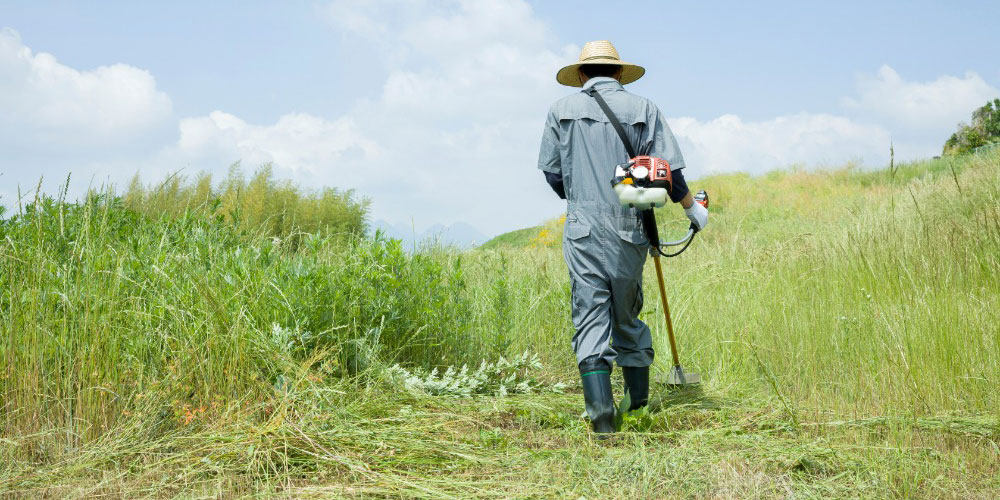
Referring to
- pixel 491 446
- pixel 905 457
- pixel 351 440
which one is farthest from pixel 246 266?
pixel 905 457

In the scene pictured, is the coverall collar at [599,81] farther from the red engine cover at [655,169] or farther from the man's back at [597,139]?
the red engine cover at [655,169]

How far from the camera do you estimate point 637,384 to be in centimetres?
435

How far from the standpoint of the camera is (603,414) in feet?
13.0

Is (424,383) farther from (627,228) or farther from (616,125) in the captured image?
(616,125)

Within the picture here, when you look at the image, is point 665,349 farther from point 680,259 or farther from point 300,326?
point 680,259

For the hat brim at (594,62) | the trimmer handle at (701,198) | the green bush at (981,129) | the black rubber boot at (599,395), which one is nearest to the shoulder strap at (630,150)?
the hat brim at (594,62)

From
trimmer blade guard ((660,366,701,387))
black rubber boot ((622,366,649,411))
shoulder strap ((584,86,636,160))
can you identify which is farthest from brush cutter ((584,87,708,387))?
trimmer blade guard ((660,366,701,387))

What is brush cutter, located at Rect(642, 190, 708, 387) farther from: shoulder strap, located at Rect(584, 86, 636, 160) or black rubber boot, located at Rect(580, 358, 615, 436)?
black rubber boot, located at Rect(580, 358, 615, 436)

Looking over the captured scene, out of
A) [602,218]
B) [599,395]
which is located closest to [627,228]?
[602,218]

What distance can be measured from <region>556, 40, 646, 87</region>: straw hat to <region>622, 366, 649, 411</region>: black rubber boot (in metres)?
1.72

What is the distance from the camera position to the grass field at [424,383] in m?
3.23

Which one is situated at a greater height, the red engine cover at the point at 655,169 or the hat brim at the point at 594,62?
the hat brim at the point at 594,62

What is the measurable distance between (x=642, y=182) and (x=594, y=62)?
2.81ft

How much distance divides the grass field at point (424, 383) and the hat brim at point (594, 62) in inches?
59.0
